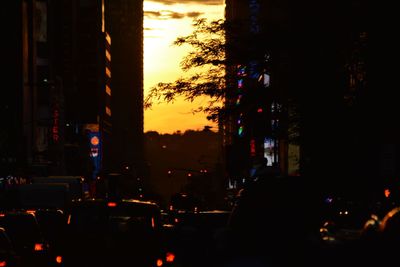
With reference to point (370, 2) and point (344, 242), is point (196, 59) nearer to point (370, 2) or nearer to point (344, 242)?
point (370, 2)

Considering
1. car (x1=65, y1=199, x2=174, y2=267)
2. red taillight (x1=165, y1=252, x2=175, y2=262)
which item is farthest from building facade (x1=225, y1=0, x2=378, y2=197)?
car (x1=65, y1=199, x2=174, y2=267)

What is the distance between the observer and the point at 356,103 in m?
28.3

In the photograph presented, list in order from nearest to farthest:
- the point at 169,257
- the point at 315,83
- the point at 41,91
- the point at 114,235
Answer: the point at 114,235, the point at 169,257, the point at 315,83, the point at 41,91

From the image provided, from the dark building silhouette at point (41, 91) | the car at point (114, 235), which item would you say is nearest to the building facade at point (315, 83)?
the car at point (114, 235)

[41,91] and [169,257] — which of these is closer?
[169,257]

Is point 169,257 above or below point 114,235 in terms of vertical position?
below

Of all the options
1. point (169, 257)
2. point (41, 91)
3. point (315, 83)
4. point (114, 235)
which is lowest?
point (169, 257)

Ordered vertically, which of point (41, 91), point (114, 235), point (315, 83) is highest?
point (41, 91)

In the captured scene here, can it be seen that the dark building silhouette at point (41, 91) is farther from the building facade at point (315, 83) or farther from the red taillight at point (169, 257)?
the red taillight at point (169, 257)

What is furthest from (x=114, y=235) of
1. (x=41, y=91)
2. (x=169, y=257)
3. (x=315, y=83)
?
(x=41, y=91)

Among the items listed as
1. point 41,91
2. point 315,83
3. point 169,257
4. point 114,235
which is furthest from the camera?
point 41,91

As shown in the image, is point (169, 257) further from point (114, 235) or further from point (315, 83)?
point (315, 83)

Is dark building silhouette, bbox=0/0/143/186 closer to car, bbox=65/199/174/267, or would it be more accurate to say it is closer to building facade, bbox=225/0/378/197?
building facade, bbox=225/0/378/197

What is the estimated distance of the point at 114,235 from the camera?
1792 centimetres
